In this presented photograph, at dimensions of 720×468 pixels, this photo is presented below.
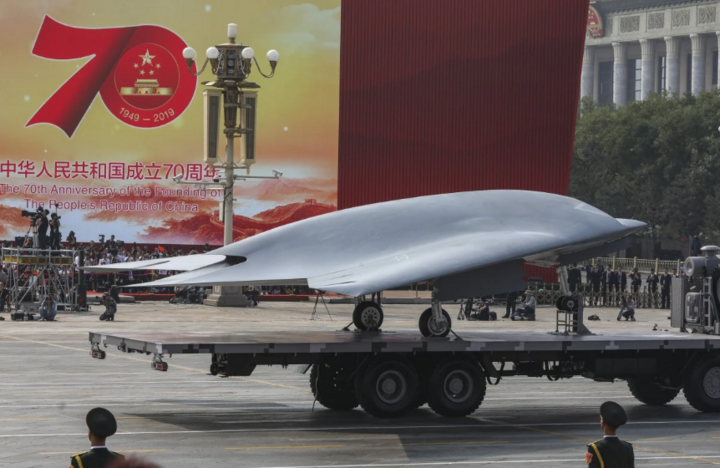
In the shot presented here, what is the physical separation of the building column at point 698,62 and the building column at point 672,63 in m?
2.83

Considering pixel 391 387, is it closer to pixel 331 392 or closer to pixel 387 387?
pixel 387 387

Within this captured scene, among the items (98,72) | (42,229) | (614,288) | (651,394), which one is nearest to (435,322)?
(651,394)

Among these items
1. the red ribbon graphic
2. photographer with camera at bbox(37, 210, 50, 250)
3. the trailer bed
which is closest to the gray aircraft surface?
the trailer bed

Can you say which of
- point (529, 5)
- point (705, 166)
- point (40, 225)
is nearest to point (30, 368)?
point (40, 225)

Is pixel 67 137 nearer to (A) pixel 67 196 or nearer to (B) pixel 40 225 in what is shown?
(A) pixel 67 196

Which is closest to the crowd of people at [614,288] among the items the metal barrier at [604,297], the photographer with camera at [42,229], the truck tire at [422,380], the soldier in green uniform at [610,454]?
the metal barrier at [604,297]

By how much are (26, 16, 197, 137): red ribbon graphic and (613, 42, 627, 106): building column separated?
117m

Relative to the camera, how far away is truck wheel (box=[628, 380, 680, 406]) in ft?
68.7

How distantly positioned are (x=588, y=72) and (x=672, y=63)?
1939cm

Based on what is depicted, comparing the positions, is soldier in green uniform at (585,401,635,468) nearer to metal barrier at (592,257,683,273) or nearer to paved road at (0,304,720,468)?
paved road at (0,304,720,468)

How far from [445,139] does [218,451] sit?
43.2 meters

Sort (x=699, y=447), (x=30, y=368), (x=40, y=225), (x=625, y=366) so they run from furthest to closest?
1. (x=40, y=225)
2. (x=30, y=368)
3. (x=625, y=366)
4. (x=699, y=447)

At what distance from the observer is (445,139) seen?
57719mm

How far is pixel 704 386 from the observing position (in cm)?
1994
